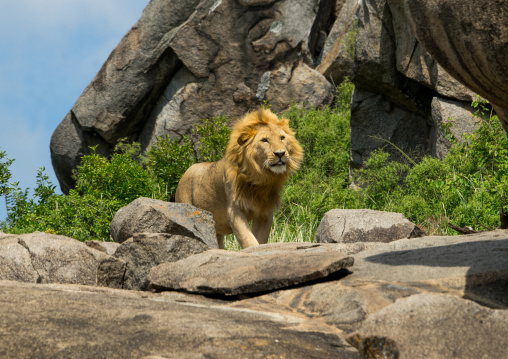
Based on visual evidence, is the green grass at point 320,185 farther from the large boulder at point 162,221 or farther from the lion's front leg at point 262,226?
the large boulder at point 162,221

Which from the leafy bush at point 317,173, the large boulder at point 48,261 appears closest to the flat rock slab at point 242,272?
the large boulder at point 48,261

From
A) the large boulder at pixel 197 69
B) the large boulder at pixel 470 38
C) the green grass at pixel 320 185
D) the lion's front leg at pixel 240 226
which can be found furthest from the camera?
the large boulder at pixel 197 69

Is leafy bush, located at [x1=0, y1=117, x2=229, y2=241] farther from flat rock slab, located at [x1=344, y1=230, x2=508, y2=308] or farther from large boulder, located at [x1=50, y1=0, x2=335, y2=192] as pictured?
flat rock slab, located at [x1=344, y1=230, x2=508, y2=308]

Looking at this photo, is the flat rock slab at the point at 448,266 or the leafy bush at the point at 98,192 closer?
the flat rock slab at the point at 448,266

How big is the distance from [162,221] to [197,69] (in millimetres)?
8987

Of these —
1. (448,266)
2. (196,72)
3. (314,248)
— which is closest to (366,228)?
(314,248)

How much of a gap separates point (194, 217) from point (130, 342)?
4.72m

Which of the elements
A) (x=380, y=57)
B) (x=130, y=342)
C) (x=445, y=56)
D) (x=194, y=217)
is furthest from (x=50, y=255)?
(x=380, y=57)

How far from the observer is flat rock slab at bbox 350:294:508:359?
248 cm

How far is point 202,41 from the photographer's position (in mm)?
15258

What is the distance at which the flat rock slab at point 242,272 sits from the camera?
12.3 feet

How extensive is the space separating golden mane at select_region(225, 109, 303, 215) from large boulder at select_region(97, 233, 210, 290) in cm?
263

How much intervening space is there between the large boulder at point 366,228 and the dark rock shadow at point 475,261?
254 centimetres

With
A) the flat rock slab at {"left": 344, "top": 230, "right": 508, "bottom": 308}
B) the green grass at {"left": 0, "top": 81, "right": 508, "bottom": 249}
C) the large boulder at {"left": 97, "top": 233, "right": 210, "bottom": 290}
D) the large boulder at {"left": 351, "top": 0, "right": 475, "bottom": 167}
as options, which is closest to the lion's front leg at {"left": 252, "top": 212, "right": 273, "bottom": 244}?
the green grass at {"left": 0, "top": 81, "right": 508, "bottom": 249}
